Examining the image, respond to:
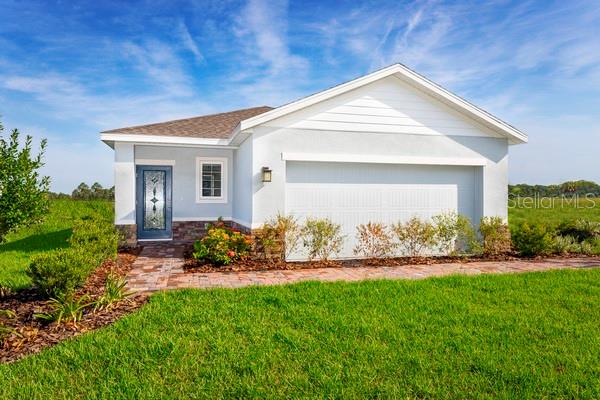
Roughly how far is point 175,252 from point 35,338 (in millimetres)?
6130

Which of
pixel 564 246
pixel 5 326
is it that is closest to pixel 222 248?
pixel 5 326

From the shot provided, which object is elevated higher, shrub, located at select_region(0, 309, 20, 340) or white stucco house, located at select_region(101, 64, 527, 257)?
white stucco house, located at select_region(101, 64, 527, 257)

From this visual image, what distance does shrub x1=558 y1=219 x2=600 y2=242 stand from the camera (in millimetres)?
11695

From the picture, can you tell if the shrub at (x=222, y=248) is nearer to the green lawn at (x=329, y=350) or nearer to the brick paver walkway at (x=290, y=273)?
the brick paver walkway at (x=290, y=273)

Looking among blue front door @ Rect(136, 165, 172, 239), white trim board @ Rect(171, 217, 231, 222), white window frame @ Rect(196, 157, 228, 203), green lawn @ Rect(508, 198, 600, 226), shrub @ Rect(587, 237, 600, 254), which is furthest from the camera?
green lawn @ Rect(508, 198, 600, 226)

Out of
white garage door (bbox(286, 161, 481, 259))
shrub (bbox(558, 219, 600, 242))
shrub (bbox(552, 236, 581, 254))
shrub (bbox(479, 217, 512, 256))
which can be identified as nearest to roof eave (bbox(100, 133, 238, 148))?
white garage door (bbox(286, 161, 481, 259))

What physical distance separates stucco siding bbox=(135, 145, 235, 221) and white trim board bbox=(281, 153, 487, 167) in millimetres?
4129

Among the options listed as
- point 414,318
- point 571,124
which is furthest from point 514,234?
point 414,318

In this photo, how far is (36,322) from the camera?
15.9 feet

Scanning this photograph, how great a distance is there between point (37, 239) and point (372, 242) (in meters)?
11.9

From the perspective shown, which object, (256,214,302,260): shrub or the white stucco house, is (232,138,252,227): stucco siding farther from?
(256,214,302,260): shrub

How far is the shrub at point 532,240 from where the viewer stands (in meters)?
9.97

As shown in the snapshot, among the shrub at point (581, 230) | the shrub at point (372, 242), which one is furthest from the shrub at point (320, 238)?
the shrub at point (581, 230)

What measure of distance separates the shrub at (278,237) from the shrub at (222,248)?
1.14 feet
